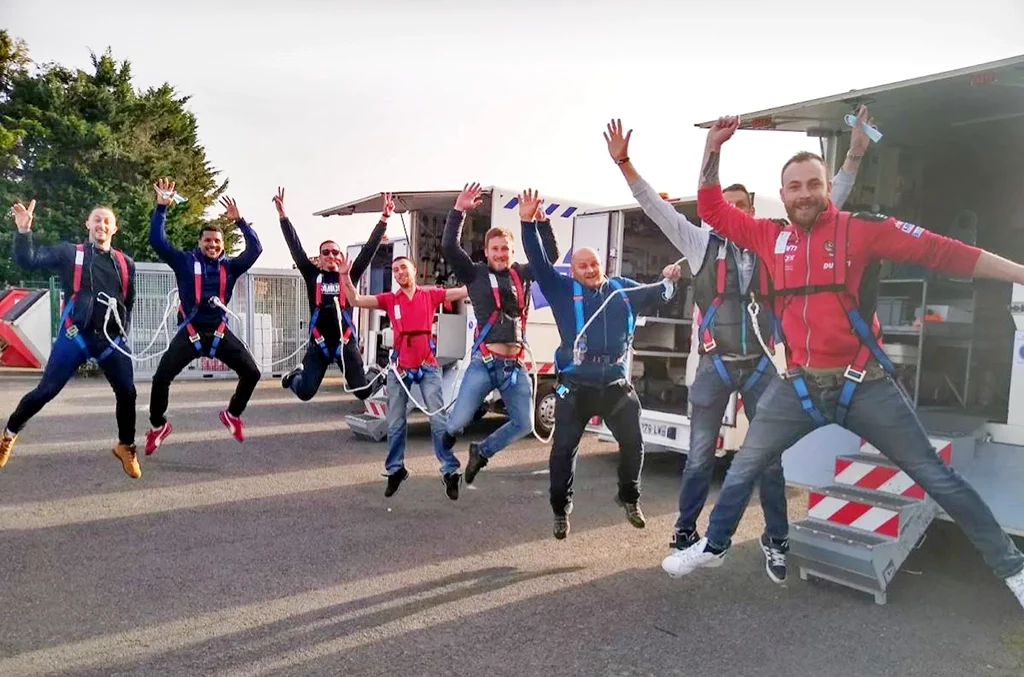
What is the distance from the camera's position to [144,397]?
14.0 metres

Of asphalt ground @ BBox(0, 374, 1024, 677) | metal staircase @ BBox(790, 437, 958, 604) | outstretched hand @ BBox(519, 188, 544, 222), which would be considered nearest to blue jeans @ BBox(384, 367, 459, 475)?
asphalt ground @ BBox(0, 374, 1024, 677)

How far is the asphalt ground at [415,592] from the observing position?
13.5 feet

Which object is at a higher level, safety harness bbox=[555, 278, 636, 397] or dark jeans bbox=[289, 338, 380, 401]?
safety harness bbox=[555, 278, 636, 397]

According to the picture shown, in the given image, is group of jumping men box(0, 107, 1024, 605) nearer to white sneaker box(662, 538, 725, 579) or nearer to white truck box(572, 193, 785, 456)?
white sneaker box(662, 538, 725, 579)

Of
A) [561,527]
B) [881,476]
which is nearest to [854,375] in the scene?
[881,476]

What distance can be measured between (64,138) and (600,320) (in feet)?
25.0

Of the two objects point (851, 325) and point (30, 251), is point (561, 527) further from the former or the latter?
point (30, 251)

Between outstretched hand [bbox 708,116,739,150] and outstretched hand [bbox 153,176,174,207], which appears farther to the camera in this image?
outstretched hand [bbox 153,176,174,207]

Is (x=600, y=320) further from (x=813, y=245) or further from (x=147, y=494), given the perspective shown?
(x=147, y=494)

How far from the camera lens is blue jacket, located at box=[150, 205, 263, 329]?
583 centimetres

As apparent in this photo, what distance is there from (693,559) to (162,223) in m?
4.50

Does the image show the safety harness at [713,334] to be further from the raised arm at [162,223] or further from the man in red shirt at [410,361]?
the raised arm at [162,223]

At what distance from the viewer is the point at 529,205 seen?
Result: 16.5ft

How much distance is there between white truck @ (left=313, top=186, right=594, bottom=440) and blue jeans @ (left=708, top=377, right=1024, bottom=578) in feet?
17.5
